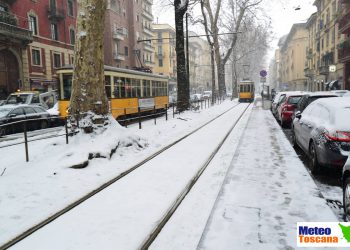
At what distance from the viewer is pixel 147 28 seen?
2327 inches

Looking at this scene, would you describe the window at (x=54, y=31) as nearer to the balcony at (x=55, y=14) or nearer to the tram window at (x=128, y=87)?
the balcony at (x=55, y=14)

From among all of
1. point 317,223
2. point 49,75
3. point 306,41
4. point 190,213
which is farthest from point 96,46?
point 306,41

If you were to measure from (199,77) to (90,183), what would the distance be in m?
99.2

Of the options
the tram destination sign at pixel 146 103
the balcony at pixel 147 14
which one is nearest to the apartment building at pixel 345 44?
the tram destination sign at pixel 146 103

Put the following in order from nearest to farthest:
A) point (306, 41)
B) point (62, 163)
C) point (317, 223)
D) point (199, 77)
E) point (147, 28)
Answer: point (317, 223) → point (62, 163) → point (147, 28) → point (306, 41) → point (199, 77)

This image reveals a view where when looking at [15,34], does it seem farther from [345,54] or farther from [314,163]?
[345,54]

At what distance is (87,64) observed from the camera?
8.74 m

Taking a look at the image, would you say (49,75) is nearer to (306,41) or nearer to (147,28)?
(147,28)

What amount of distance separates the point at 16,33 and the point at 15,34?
0.77 feet

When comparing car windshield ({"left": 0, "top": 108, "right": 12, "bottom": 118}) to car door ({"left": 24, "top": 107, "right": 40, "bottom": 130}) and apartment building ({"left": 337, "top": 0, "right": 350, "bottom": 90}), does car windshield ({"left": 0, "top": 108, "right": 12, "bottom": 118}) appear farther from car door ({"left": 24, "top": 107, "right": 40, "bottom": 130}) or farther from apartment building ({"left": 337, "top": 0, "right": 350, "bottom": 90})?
apartment building ({"left": 337, "top": 0, "right": 350, "bottom": 90})

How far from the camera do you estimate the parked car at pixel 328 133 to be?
5637 millimetres

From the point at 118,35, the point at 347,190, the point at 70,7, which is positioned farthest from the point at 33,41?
the point at 347,190

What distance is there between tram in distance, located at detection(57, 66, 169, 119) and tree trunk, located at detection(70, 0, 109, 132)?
3.44 metres

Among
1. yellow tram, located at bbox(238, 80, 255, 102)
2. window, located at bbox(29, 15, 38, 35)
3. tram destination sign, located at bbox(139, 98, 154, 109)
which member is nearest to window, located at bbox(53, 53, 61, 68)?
window, located at bbox(29, 15, 38, 35)
